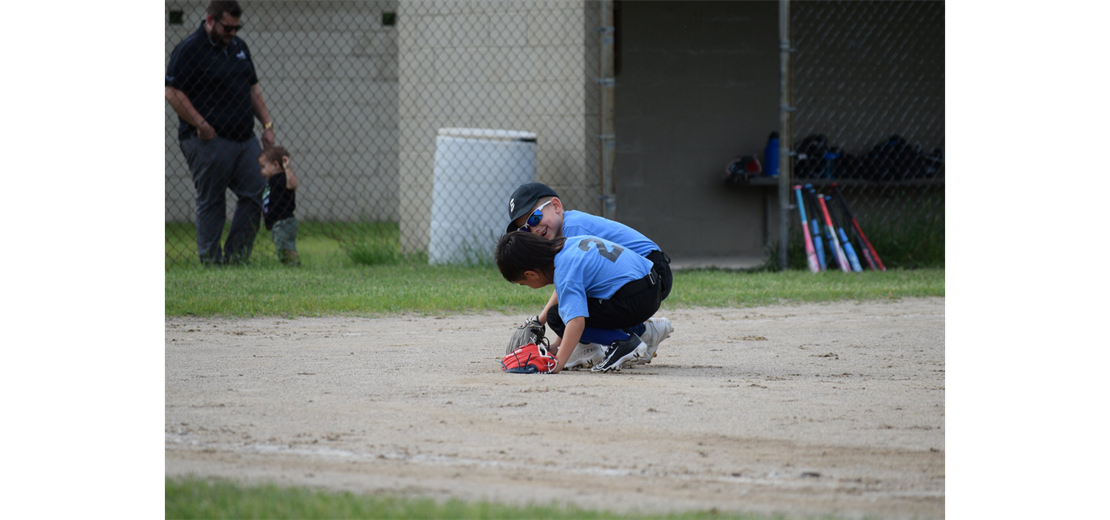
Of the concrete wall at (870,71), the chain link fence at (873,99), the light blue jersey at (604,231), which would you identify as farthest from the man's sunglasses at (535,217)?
the concrete wall at (870,71)

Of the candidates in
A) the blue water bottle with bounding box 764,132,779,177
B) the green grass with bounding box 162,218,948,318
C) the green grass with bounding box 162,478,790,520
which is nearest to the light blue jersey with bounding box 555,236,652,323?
the green grass with bounding box 162,478,790,520

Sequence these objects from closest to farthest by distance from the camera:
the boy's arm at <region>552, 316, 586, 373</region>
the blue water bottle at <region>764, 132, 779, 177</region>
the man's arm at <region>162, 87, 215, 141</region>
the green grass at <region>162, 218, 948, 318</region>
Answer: the boy's arm at <region>552, 316, 586, 373</region> → the green grass at <region>162, 218, 948, 318</region> → the man's arm at <region>162, 87, 215, 141</region> → the blue water bottle at <region>764, 132, 779, 177</region>

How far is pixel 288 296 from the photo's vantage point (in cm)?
719

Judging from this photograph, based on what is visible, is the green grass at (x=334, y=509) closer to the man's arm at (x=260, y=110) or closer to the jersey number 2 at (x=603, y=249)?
the jersey number 2 at (x=603, y=249)

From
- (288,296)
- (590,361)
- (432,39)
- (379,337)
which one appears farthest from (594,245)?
(432,39)

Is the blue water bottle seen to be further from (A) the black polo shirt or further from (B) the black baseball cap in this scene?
(B) the black baseball cap

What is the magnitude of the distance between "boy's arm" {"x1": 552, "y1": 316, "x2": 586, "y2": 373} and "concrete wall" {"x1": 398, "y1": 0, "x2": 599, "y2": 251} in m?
5.16

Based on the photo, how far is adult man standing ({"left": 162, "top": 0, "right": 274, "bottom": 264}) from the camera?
28.5ft

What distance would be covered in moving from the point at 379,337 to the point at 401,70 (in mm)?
4994

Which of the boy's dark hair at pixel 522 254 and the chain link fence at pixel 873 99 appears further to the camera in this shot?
the chain link fence at pixel 873 99

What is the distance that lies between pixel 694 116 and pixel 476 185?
11.2 ft

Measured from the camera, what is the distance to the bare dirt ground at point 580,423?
2764 mm

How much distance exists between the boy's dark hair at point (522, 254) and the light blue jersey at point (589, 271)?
0.06 m
